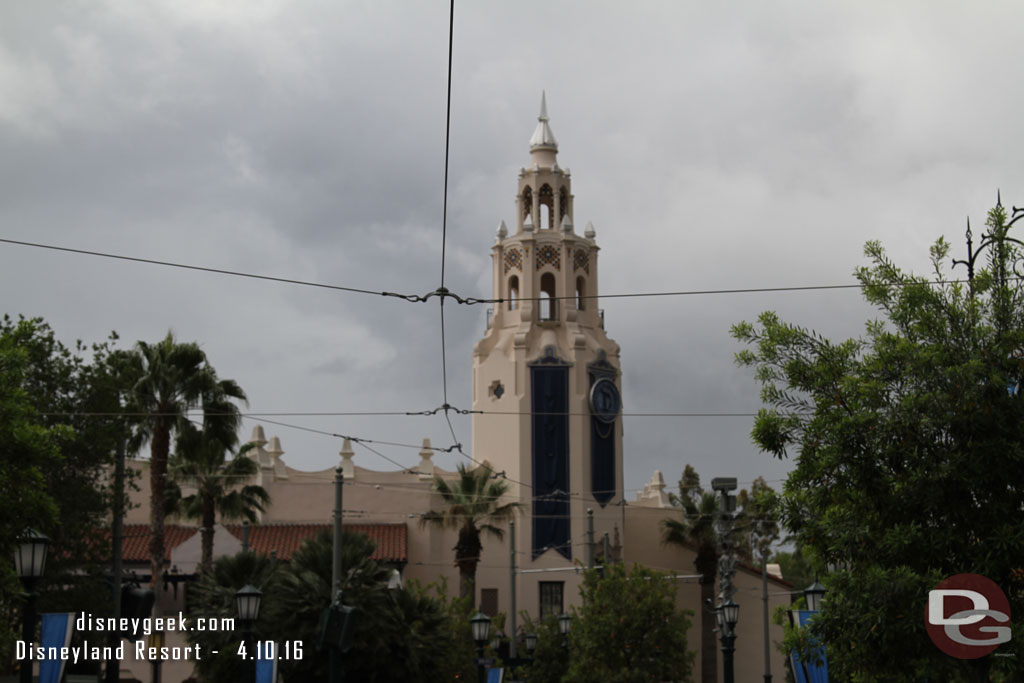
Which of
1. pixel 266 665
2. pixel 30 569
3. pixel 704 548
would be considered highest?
pixel 704 548

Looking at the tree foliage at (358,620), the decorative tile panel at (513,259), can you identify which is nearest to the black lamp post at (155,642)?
the tree foliage at (358,620)

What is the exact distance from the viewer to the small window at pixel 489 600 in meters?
58.9

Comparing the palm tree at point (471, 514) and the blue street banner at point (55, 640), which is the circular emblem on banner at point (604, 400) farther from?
the blue street banner at point (55, 640)

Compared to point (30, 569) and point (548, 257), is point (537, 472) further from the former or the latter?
point (30, 569)

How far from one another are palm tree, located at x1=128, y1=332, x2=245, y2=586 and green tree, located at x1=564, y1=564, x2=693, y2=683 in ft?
49.4

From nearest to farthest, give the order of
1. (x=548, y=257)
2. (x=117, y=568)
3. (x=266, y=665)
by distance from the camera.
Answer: (x=266, y=665)
(x=117, y=568)
(x=548, y=257)

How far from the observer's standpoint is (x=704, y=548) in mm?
60188

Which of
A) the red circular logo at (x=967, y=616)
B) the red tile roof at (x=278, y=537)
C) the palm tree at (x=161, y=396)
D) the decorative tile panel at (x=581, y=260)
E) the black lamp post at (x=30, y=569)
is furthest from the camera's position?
the decorative tile panel at (x=581, y=260)

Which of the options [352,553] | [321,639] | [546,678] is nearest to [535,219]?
[546,678]

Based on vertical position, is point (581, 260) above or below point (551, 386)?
above

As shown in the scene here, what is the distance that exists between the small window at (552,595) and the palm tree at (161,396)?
20.9m

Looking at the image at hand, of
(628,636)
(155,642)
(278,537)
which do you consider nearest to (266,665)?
(155,642)

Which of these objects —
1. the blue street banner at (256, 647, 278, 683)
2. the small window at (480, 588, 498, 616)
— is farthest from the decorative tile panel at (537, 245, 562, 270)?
the blue street banner at (256, 647, 278, 683)

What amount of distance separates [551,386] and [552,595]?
9264 mm
